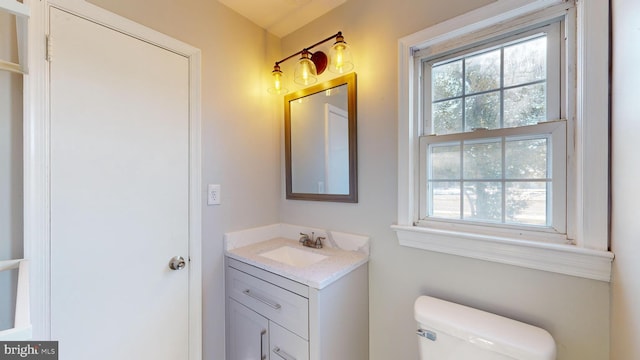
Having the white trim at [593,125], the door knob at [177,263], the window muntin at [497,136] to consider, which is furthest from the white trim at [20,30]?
the white trim at [593,125]

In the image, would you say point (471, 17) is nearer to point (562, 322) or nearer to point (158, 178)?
point (562, 322)

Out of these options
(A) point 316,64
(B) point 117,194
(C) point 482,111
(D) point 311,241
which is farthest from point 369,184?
(B) point 117,194

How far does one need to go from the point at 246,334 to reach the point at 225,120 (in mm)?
1279

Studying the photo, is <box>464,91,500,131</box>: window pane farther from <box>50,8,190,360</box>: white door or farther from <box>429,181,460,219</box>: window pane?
<box>50,8,190,360</box>: white door

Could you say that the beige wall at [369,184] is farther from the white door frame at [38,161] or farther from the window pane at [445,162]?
the window pane at [445,162]

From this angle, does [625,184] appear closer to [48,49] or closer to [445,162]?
[445,162]

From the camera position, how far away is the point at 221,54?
1.50 m

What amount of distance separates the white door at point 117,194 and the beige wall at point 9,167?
0.30 feet

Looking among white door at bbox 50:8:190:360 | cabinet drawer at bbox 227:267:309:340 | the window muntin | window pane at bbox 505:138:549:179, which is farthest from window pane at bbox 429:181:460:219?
white door at bbox 50:8:190:360

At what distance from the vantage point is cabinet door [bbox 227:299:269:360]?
126cm

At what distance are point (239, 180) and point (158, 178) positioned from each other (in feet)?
1.55

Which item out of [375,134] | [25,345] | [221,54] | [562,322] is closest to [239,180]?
[221,54]

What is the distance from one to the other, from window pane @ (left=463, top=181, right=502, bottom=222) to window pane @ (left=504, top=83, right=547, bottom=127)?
0.29 m

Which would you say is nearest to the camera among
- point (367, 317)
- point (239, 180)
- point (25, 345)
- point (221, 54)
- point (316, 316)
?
point (25, 345)
